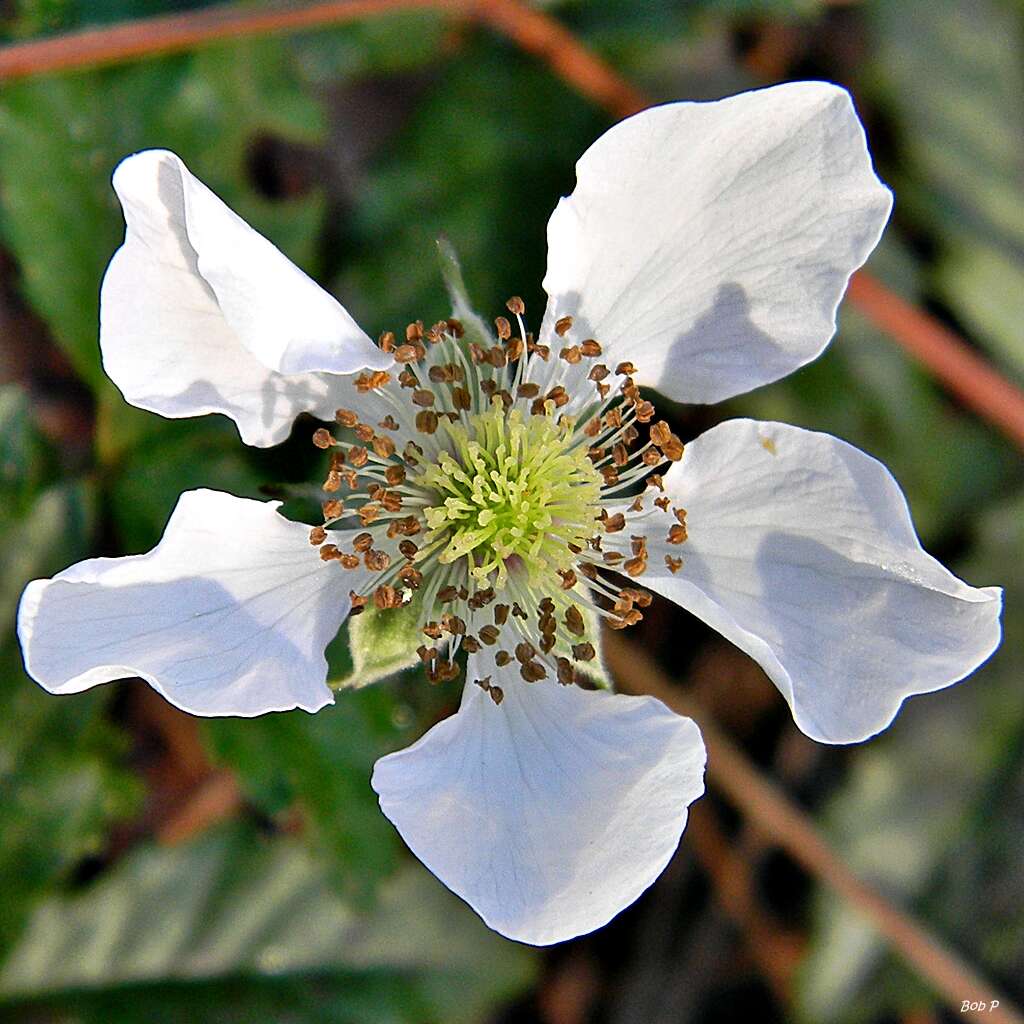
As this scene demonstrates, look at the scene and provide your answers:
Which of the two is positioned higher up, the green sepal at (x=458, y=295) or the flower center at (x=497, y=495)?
the green sepal at (x=458, y=295)

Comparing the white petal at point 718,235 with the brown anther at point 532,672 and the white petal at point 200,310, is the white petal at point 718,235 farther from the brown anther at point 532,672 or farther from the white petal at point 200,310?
the brown anther at point 532,672

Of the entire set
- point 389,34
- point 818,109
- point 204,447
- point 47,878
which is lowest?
point 47,878

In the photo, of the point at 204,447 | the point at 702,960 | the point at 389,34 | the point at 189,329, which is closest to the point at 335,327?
the point at 189,329

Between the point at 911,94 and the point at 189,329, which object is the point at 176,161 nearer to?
the point at 189,329

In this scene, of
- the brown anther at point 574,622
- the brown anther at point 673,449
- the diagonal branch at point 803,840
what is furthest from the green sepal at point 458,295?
the diagonal branch at point 803,840

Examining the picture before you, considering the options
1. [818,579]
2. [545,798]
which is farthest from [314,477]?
[818,579]

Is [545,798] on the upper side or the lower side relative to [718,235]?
lower

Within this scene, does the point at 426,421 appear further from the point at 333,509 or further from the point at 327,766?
the point at 327,766
